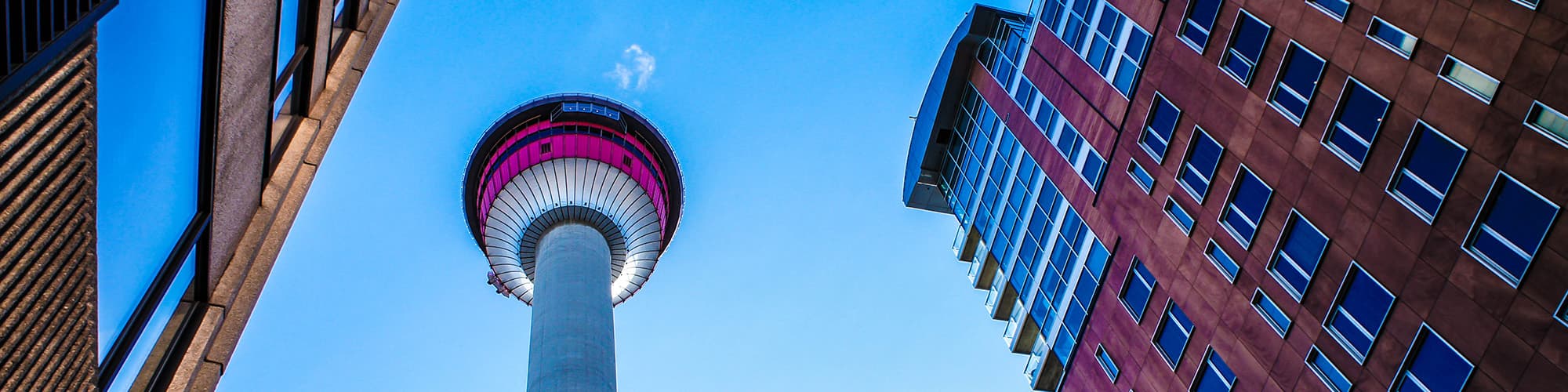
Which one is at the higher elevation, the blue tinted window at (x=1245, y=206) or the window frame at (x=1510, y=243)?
the window frame at (x=1510, y=243)

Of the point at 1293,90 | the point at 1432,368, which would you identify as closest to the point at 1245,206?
the point at 1293,90

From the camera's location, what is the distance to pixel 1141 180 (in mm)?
31703

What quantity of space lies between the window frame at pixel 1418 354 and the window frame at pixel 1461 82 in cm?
465

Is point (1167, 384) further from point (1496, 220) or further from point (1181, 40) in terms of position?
point (1496, 220)

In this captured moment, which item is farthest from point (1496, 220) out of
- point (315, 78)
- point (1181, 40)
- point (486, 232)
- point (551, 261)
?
point (486, 232)

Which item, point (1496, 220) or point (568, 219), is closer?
point (1496, 220)

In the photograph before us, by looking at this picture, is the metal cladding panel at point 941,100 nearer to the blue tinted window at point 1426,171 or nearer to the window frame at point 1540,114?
the blue tinted window at point 1426,171

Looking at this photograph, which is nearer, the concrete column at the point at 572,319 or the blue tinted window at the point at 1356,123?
the blue tinted window at the point at 1356,123

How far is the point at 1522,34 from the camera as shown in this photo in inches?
725

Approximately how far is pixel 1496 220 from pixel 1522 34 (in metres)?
3.46

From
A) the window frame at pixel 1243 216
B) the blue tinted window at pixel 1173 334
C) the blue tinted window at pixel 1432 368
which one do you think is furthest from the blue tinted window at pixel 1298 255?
the blue tinted window at pixel 1173 334

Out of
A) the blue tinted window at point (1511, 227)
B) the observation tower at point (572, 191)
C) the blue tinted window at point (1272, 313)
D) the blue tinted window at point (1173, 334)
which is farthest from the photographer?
the observation tower at point (572, 191)

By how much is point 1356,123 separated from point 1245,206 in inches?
169

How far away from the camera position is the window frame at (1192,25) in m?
28.4
